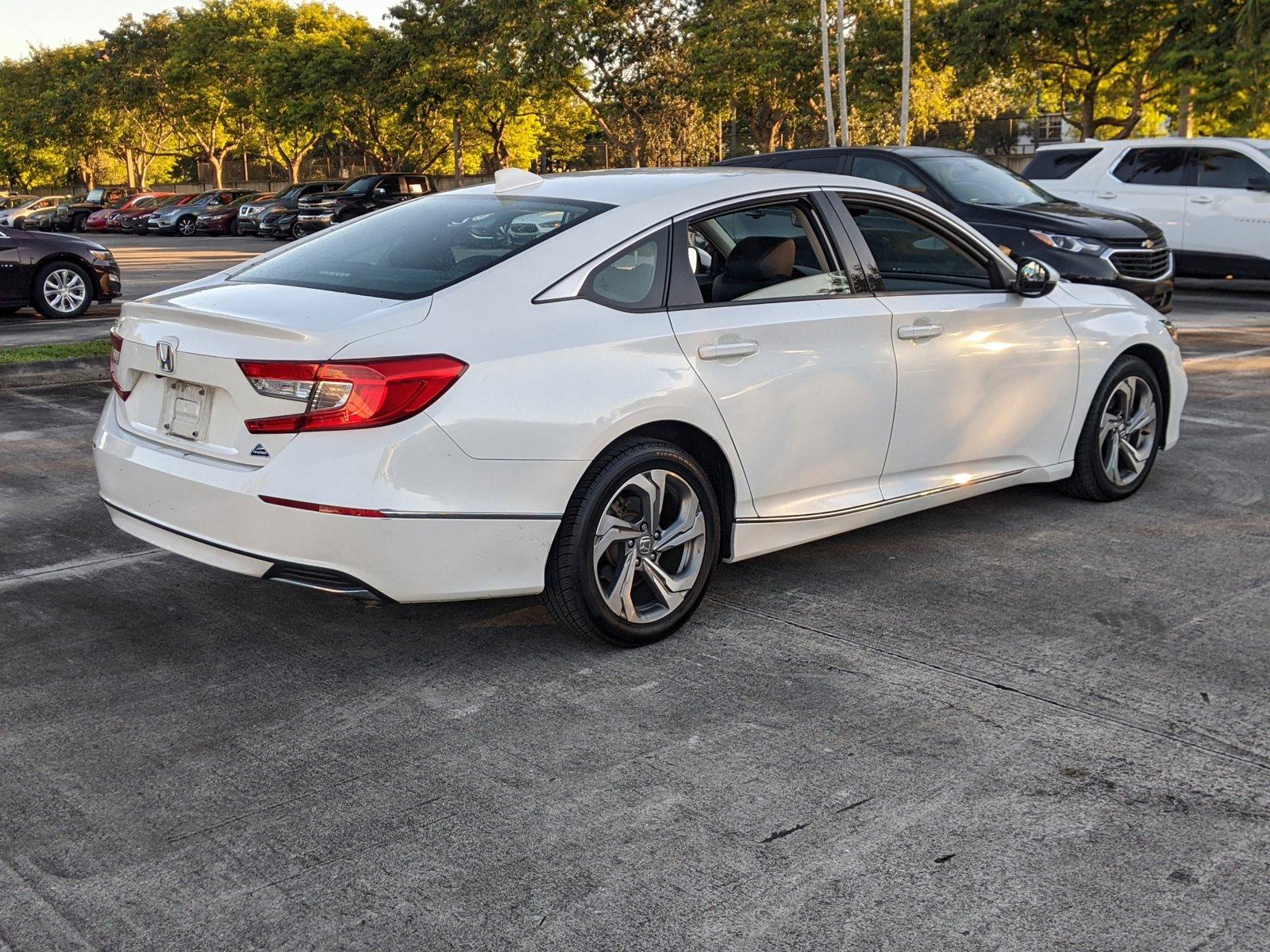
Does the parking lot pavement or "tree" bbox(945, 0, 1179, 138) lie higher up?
"tree" bbox(945, 0, 1179, 138)

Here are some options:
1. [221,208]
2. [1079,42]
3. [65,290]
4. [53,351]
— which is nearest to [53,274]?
[65,290]

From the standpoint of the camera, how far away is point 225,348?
4125 millimetres

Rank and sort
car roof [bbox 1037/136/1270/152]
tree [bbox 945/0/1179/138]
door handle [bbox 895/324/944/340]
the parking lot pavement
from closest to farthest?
1. the parking lot pavement
2. door handle [bbox 895/324/944/340]
3. car roof [bbox 1037/136/1270/152]
4. tree [bbox 945/0/1179/138]

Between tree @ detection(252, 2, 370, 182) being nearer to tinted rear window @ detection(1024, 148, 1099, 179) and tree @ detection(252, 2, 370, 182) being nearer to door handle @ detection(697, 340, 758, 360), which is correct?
tinted rear window @ detection(1024, 148, 1099, 179)

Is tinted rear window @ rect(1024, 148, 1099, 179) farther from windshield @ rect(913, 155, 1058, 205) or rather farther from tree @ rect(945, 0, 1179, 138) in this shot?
tree @ rect(945, 0, 1179, 138)

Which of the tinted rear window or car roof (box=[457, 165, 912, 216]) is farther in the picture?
the tinted rear window

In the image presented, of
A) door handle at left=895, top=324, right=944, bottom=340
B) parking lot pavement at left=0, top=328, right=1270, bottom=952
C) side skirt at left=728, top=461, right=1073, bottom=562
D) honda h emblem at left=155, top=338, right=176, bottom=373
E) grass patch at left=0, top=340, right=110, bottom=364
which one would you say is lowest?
parking lot pavement at left=0, top=328, right=1270, bottom=952

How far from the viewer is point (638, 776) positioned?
356 cm

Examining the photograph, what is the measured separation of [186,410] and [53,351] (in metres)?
7.68

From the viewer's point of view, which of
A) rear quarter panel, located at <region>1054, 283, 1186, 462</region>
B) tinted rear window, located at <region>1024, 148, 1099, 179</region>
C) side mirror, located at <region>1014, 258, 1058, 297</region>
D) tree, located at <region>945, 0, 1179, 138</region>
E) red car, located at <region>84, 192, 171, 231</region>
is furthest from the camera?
red car, located at <region>84, 192, 171, 231</region>

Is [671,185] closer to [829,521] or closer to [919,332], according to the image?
[919,332]

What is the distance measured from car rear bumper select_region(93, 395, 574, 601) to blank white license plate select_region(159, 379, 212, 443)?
77 mm

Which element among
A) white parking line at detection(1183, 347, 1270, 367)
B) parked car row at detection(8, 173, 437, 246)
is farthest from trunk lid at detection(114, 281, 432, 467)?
parked car row at detection(8, 173, 437, 246)

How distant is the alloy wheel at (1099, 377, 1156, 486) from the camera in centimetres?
640
